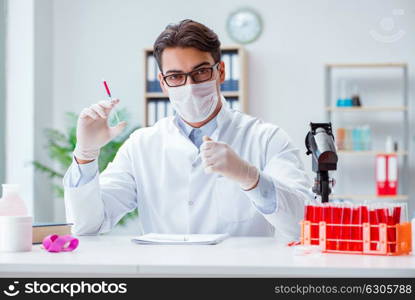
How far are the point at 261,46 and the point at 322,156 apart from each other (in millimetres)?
3501

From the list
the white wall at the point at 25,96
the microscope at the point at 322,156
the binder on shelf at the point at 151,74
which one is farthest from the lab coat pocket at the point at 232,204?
the white wall at the point at 25,96

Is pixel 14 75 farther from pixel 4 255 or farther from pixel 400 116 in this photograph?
Answer: pixel 4 255

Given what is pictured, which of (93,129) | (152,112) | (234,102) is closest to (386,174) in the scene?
(234,102)

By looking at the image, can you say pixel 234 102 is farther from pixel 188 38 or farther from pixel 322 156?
pixel 322 156

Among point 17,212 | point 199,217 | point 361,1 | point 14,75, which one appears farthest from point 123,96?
point 17,212

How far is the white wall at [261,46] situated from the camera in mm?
5000

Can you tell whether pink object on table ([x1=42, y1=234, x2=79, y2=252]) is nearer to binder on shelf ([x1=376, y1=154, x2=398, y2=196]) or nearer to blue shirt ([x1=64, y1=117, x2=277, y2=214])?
blue shirt ([x1=64, y1=117, x2=277, y2=214])

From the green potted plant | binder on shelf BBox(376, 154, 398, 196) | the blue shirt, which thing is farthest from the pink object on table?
binder on shelf BBox(376, 154, 398, 196)

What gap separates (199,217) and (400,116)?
316 centimetres

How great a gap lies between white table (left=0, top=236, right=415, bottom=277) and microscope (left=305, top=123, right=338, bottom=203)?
187mm

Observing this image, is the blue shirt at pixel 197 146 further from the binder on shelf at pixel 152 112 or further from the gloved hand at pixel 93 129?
the binder on shelf at pixel 152 112

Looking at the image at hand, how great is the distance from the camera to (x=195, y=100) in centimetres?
219

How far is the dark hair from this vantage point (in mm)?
2129

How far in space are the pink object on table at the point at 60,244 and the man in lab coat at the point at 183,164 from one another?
370mm
